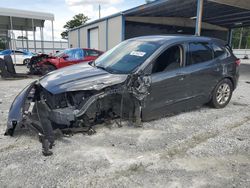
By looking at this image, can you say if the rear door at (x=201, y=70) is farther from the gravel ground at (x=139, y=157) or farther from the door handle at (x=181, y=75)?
the gravel ground at (x=139, y=157)

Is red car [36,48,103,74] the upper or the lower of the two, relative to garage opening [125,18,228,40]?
lower

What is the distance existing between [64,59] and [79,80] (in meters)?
7.74

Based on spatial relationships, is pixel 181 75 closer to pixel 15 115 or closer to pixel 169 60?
pixel 169 60

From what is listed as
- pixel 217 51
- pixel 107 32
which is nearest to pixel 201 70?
pixel 217 51

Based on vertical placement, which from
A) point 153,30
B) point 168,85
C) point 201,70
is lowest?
point 168,85

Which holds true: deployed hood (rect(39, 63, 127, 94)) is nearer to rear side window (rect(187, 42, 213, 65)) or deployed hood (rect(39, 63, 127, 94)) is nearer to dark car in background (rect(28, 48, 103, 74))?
rear side window (rect(187, 42, 213, 65))

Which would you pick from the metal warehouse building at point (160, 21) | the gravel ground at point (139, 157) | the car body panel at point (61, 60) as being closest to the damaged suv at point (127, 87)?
the gravel ground at point (139, 157)

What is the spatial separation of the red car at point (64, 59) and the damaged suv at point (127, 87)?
6.49 m

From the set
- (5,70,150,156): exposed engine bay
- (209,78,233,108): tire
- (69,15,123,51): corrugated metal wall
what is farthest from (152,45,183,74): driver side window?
(69,15,123,51): corrugated metal wall

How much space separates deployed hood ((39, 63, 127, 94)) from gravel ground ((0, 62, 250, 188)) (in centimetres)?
82

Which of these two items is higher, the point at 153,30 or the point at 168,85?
the point at 153,30

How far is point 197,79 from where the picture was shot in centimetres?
482

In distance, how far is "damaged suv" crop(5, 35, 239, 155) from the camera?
3.67m

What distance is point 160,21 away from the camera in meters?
21.3
